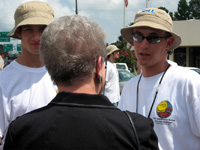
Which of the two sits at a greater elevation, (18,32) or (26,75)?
(18,32)

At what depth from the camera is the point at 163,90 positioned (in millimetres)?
2242

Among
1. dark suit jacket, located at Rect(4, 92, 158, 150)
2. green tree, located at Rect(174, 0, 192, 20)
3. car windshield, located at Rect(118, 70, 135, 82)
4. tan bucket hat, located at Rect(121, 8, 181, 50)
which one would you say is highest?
green tree, located at Rect(174, 0, 192, 20)

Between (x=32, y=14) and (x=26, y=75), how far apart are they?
579 millimetres

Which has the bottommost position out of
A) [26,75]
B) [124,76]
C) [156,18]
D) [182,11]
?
[124,76]

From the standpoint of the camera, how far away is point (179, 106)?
2.12m

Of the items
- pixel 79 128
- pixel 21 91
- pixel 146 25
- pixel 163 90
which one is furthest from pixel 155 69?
pixel 79 128

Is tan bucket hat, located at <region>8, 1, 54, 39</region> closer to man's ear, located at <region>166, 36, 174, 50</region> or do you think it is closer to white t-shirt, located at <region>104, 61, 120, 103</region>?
man's ear, located at <region>166, 36, 174, 50</region>

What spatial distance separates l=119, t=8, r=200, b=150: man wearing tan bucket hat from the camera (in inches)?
82.2

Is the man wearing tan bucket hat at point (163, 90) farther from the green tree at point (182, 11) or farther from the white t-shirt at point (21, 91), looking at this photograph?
the green tree at point (182, 11)

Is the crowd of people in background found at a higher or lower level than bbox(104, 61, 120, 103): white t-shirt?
higher

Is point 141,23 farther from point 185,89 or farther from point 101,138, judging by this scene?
point 101,138

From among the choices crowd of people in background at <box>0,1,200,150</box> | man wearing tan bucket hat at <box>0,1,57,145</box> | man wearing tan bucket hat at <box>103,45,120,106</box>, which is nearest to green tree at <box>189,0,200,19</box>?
man wearing tan bucket hat at <box>103,45,120,106</box>

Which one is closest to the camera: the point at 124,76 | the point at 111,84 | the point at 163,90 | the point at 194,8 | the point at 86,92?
the point at 86,92

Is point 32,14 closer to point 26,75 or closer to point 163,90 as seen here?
point 26,75
